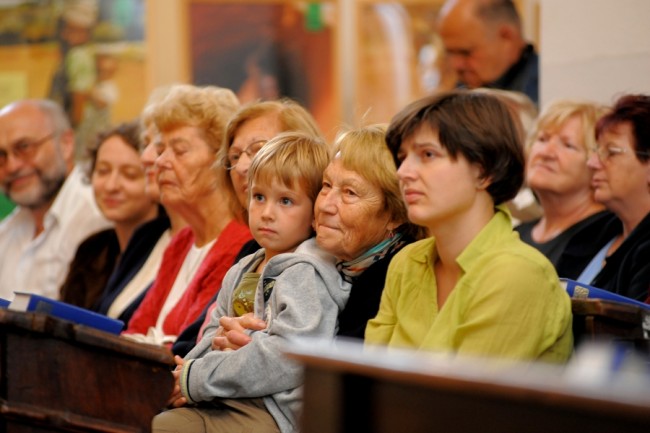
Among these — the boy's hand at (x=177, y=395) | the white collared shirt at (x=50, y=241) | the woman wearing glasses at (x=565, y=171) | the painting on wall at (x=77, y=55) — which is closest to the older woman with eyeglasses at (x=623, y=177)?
the woman wearing glasses at (x=565, y=171)

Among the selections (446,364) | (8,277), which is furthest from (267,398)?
(8,277)

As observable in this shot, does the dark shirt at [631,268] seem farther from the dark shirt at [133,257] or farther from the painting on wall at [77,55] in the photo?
the painting on wall at [77,55]

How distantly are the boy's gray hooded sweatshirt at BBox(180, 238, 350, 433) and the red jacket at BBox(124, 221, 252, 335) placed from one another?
0.71 m

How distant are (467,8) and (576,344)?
12.2 ft

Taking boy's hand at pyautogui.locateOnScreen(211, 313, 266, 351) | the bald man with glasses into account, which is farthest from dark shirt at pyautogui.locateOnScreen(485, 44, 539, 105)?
boy's hand at pyautogui.locateOnScreen(211, 313, 266, 351)

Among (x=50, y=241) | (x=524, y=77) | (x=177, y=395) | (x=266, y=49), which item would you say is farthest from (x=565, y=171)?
(x=266, y=49)

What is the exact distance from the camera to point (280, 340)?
119 inches

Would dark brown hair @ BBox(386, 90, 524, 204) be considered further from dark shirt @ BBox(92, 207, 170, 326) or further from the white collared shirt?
the white collared shirt

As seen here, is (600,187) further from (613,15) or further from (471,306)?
(471,306)

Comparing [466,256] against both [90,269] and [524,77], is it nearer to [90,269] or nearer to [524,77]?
[90,269]

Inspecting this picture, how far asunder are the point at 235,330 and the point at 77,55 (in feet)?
20.4

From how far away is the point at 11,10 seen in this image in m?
9.07

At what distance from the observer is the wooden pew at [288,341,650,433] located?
56.0 inches

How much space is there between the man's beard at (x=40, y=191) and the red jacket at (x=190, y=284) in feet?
6.04
